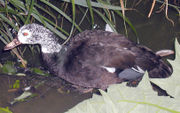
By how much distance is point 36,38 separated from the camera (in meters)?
2.90

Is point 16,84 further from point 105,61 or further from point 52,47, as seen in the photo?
point 105,61

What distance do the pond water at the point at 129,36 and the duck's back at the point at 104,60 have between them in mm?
347

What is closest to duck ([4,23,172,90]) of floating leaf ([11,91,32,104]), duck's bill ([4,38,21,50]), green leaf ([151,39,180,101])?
duck's bill ([4,38,21,50])

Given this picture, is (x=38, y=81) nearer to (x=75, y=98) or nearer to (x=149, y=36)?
(x=75, y=98)

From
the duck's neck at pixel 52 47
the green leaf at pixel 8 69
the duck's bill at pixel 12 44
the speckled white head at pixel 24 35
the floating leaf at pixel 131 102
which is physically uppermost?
the floating leaf at pixel 131 102

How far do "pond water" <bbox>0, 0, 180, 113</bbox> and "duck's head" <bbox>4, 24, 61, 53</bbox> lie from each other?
0.47 m

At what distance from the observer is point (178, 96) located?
1.35ft

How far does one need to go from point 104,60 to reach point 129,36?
41.7 inches

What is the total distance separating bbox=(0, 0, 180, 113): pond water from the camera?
9.32 feet

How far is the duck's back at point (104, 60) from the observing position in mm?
2520

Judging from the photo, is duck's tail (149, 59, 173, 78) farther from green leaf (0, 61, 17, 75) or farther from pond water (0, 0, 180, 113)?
green leaf (0, 61, 17, 75)

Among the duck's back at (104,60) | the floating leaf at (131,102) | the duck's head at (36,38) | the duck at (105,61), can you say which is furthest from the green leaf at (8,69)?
the floating leaf at (131,102)

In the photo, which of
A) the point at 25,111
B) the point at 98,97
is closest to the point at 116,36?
the point at 25,111

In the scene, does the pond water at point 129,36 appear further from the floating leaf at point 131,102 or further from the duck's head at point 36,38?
the floating leaf at point 131,102
